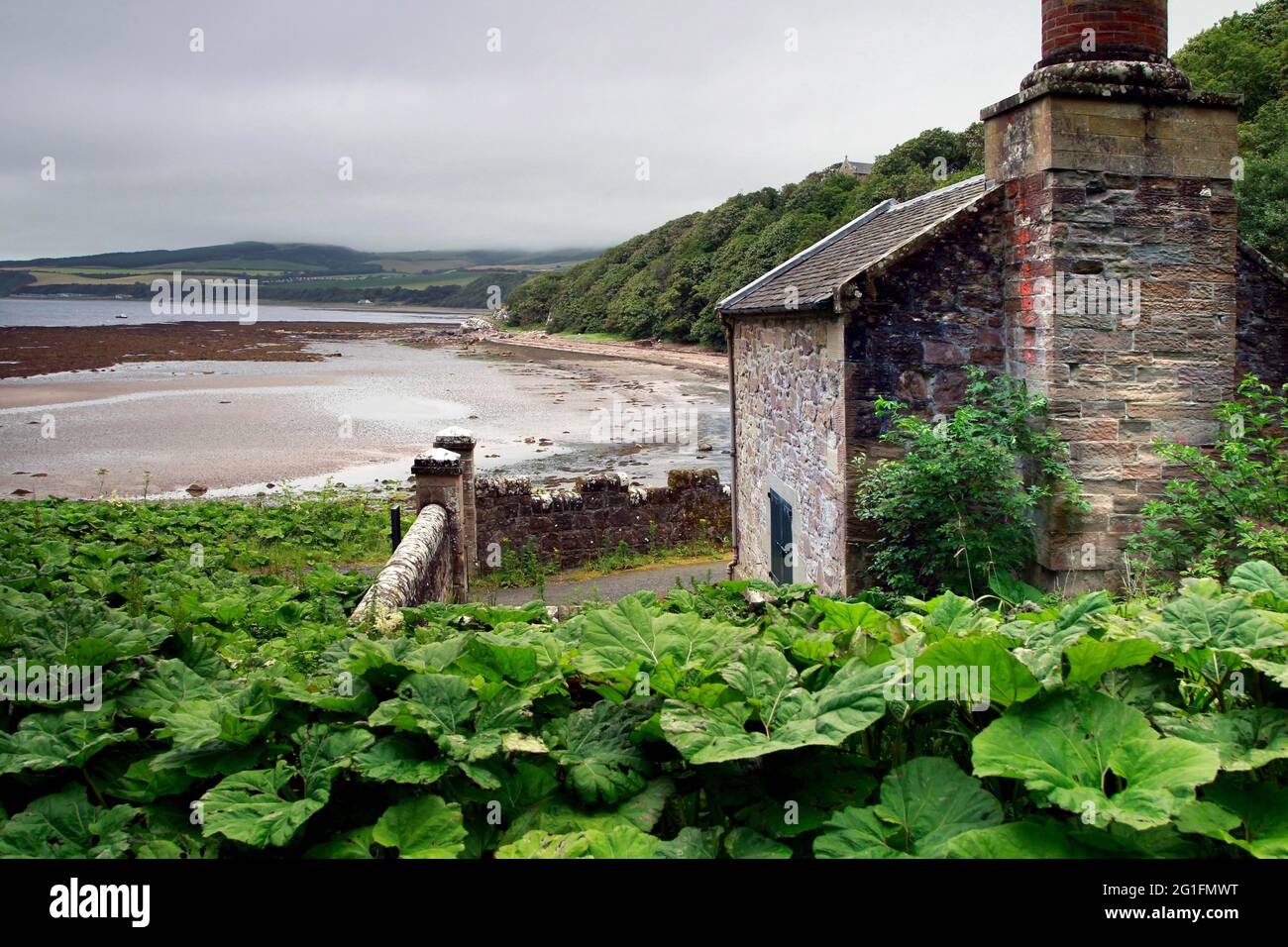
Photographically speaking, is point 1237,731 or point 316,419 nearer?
point 1237,731

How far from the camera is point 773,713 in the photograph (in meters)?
2.42

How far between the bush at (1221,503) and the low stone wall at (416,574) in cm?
680

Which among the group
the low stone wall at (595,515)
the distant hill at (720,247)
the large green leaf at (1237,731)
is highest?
the distant hill at (720,247)

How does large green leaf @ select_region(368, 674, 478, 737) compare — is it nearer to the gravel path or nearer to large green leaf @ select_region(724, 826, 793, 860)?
large green leaf @ select_region(724, 826, 793, 860)

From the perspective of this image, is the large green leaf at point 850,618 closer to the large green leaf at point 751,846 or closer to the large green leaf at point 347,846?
the large green leaf at point 751,846

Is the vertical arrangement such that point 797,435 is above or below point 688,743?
above

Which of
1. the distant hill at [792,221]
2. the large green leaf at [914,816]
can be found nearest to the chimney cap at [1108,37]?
the large green leaf at [914,816]

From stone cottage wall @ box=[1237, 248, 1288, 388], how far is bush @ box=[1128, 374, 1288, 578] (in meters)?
0.86

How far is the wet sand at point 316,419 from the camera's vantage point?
2677 centimetres

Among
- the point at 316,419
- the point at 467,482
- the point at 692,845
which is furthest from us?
the point at 316,419

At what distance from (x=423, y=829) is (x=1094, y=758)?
61.1 inches

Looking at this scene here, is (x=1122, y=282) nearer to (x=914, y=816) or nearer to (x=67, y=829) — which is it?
(x=914, y=816)

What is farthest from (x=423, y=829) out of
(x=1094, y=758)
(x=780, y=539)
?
(x=780, y=539)

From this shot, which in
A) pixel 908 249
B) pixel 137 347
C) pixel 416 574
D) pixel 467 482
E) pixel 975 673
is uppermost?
pixel 137 347
